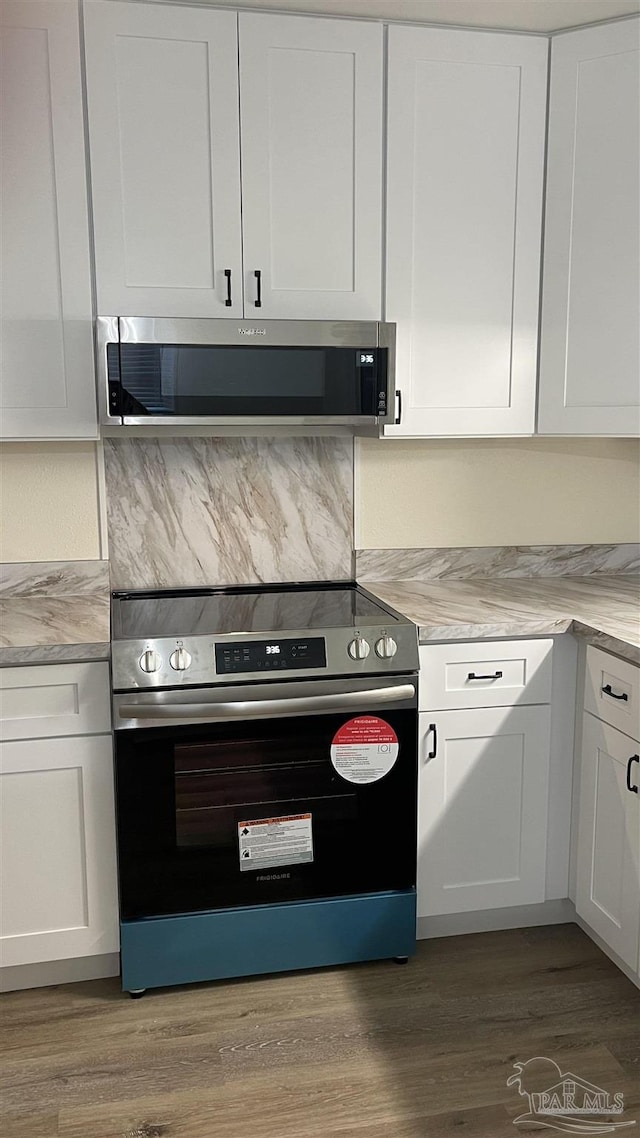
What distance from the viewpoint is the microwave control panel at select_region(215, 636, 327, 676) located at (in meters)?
2.23

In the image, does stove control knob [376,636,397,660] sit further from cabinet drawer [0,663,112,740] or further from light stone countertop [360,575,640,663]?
cabinet drawer [0,663,112,740]

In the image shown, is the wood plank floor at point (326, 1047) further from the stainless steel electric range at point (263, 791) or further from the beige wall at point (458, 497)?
the beige wall at point (458, 497)

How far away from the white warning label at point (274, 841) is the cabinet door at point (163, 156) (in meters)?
1.31

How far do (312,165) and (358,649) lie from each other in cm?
127

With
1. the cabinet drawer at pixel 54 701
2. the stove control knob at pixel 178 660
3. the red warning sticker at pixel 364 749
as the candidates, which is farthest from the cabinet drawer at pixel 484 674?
the cabinet drawer at pixel 54 701

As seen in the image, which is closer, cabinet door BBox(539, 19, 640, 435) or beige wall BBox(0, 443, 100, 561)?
cabinet door BBox(539, 19, 640, 435)

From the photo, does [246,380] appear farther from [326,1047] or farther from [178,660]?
[326,1047]

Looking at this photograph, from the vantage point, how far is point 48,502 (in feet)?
8.95

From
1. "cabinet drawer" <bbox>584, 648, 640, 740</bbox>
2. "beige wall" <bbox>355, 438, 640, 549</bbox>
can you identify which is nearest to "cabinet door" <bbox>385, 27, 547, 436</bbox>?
"beige wall" <bbox>355, 438, 640, 549</bbox>

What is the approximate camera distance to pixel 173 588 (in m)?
2.82

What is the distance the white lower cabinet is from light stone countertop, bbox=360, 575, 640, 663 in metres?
0.85

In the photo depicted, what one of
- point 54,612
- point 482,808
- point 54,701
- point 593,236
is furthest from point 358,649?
point 593,236

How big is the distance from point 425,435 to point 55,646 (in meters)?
1.16

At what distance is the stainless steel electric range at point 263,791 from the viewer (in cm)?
222
